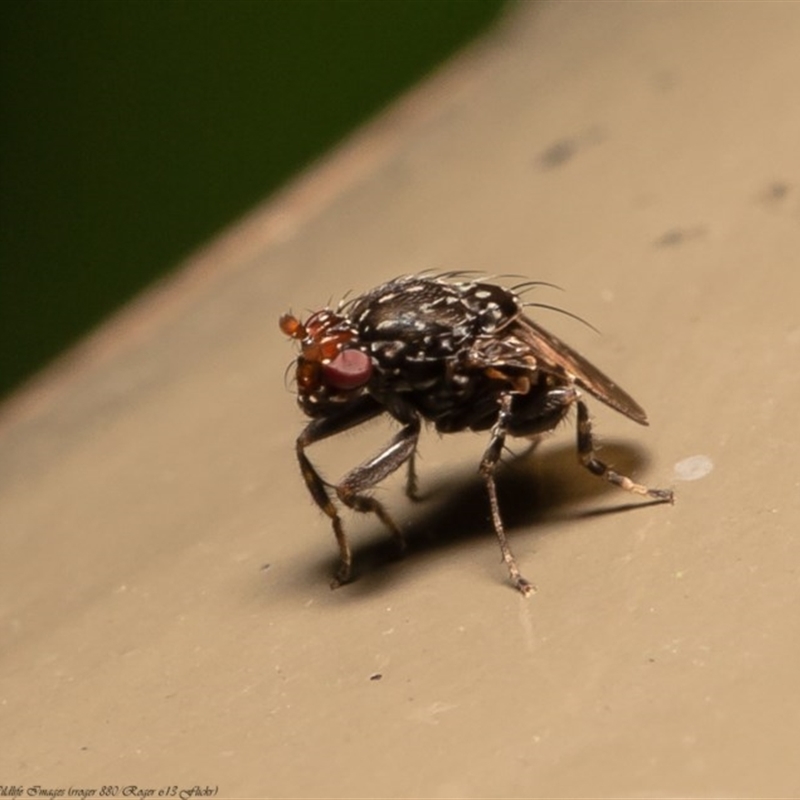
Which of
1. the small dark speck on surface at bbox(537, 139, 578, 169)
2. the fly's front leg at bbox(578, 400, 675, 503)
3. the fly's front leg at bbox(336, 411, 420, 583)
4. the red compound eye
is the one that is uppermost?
the red compound eye

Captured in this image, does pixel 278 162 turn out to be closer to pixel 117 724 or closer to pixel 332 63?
pixel 332 63

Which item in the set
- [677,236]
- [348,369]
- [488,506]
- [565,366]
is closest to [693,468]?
[565,366]

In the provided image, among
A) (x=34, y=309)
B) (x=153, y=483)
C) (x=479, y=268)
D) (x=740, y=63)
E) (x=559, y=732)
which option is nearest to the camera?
(x=559, y=732)

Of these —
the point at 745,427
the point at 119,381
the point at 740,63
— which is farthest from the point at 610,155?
the point at 745,427

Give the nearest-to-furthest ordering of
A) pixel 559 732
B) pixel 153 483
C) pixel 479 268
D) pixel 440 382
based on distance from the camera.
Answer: pixel 559 732, pixel 440 382, pixel 153 483, pixel 479 268

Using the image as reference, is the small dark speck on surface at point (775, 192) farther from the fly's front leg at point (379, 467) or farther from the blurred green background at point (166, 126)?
the blurred green background at point (166, 126)

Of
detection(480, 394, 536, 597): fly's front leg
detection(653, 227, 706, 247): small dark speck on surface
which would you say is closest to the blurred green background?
detection(653, 227, 706, 247): small dark speck on surface

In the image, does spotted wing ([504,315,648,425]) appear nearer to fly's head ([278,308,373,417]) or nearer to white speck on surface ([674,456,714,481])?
white speck on surface ([674,456,714,481])
